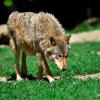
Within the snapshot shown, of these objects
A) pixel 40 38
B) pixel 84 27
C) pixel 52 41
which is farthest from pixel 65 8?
pixel 52 41

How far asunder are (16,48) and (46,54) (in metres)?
1.89

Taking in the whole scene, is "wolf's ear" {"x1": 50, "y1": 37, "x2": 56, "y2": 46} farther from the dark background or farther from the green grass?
the dark background

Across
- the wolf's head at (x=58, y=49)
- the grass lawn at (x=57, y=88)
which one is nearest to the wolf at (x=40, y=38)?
the wolf's head at (x=58, y=49)

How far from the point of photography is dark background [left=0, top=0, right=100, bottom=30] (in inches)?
1421

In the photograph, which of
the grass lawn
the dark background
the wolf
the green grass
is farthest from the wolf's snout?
the dark background

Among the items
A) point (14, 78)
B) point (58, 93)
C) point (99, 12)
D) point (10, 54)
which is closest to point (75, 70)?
point (14, 78)

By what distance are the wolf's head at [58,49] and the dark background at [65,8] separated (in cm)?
2442

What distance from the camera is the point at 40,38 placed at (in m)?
Answer: 11.7

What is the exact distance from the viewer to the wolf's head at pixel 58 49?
36.3 feet

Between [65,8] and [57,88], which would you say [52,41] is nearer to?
[57,88]

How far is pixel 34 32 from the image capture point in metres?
11.9

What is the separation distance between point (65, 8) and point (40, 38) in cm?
2737

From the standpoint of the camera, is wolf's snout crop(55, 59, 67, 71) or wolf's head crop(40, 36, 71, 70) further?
wolf's head crop(40, 36, 71, 70)

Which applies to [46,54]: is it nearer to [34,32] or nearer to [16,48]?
[34,32]
